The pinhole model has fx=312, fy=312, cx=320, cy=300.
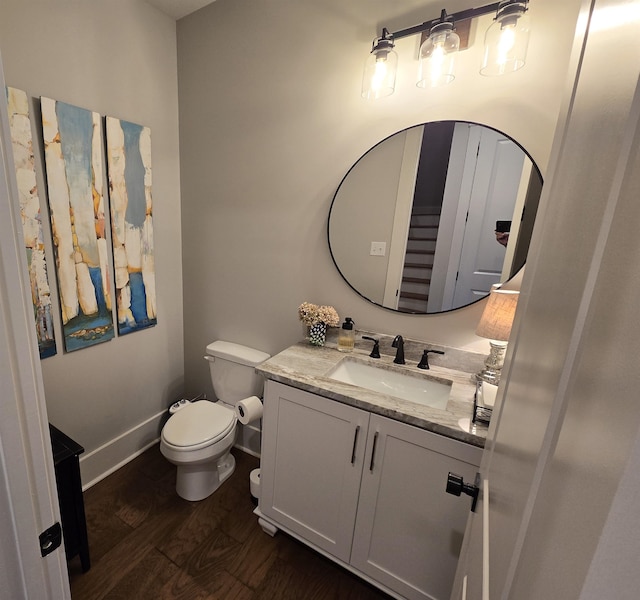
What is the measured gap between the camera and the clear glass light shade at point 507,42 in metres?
1.10

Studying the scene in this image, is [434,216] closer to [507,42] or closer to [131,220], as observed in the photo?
[507,42]

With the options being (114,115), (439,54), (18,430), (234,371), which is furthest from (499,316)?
(114,115)

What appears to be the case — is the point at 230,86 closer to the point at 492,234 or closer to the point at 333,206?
the point at 333,206

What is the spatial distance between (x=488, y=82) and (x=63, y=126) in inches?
73.0

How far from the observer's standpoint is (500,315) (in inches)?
45.4

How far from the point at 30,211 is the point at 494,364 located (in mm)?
2095

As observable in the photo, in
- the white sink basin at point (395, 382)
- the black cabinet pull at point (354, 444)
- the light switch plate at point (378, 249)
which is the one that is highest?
the light switch plate at point (378, 249)

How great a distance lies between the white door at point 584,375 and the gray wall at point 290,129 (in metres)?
0.86

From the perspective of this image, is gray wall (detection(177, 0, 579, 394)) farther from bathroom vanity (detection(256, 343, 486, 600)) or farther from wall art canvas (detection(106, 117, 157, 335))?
bathroom vanity (detection(256, 343, 486, 600))

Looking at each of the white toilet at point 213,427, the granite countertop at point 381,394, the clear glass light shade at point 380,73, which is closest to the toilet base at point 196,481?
the white toilet at point 213,427

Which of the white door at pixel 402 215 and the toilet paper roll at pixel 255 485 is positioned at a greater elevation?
the white door at pixel 402 215

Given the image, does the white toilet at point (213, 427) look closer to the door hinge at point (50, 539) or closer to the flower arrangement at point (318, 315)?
the flower arrangement at point (318, 315)

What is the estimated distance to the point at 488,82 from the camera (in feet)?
4.07

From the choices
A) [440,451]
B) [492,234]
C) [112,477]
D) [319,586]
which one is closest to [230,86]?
[492,234]
